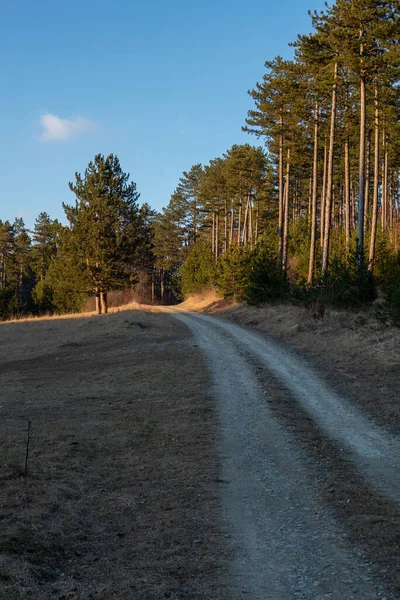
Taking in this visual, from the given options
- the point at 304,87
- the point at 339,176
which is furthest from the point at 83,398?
the point at 339,176

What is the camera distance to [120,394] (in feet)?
40.0

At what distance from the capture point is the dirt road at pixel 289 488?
3902 millimetres

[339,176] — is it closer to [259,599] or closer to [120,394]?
[120,394]

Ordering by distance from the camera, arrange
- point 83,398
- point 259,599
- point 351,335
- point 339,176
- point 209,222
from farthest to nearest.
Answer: point 209,222
point 339,176
point 351,335
point 83,398
point 259,599

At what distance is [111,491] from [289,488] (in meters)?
2.24

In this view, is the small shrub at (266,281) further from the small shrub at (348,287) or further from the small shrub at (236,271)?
the small shrub at (348,287)

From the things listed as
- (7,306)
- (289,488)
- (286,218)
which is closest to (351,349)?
(289,488)

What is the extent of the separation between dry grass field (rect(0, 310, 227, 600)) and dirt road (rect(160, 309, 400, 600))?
0.31m

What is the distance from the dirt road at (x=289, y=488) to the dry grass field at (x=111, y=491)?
0.31 metres

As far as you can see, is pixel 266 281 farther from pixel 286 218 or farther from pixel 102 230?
pixel 102 230

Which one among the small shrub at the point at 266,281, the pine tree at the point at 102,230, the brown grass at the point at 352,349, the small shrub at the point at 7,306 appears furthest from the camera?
the small shrub at the point at 7,306

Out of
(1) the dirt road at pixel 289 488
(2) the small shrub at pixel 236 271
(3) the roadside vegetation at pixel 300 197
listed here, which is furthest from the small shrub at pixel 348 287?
(2) the small shrub at pixel 236 271

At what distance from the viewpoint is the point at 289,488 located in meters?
6.01

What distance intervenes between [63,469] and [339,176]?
163 ft
